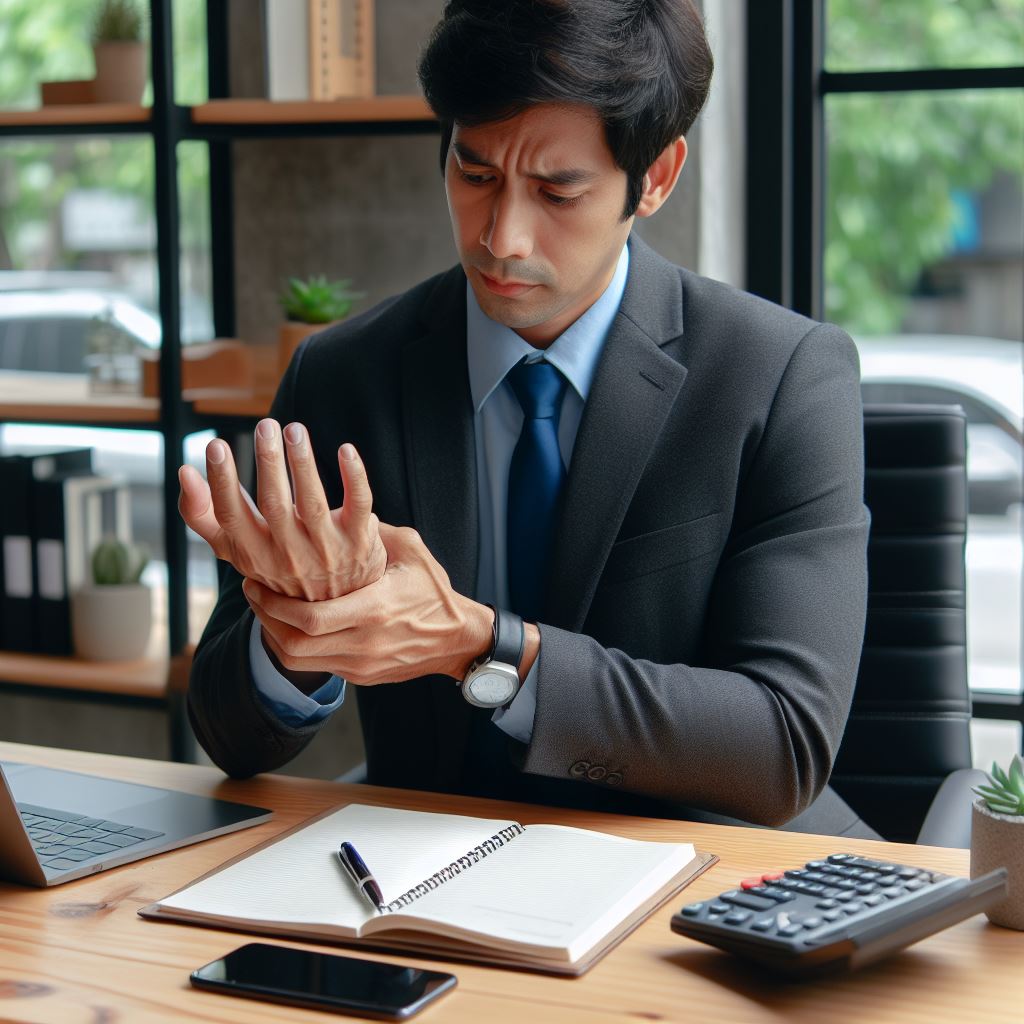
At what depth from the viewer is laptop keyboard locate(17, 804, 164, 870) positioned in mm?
1174

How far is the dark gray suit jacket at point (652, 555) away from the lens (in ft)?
4.24

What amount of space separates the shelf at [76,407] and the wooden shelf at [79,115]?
486mm

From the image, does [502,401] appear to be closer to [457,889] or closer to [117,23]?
[457,889]

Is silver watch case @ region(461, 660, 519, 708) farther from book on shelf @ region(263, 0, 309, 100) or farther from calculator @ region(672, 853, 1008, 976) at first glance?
book on shelf @ region(263, 0, 309, 100)

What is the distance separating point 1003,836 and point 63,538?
201 cm

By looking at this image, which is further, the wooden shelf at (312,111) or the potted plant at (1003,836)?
the wooden shelf at (312,111)

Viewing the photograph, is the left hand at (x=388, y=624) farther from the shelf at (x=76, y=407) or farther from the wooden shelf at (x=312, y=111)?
the shelf at (x=76, y=407)

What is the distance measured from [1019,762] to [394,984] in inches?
19.2

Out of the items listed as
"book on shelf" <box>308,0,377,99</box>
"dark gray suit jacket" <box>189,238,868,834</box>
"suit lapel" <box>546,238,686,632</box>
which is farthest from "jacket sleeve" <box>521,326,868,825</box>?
"book on shelf" <box>308,0,377,99</box>

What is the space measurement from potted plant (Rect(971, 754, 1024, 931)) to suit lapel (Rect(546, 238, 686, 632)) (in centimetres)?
52

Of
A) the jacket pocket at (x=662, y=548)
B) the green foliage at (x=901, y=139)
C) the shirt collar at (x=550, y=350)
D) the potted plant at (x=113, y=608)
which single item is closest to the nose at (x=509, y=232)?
the shirt collar at (x=550, y=350)

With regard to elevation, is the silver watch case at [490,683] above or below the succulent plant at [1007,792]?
above

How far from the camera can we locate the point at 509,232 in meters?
1.40

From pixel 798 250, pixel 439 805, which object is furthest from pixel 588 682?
pixel 798 250
